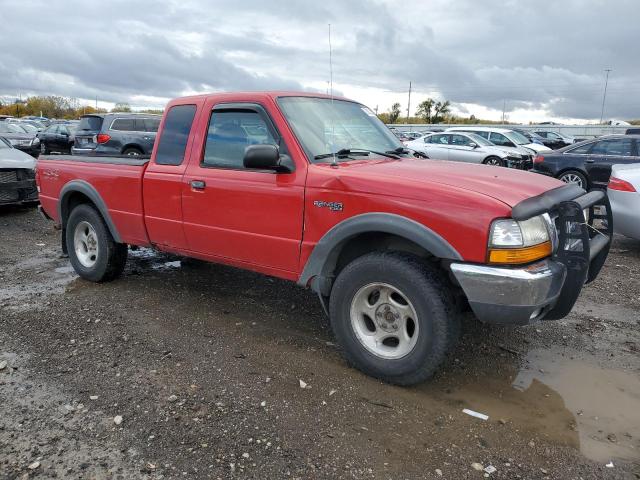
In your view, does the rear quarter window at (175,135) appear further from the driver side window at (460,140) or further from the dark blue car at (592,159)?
the driver side window at (460,140)

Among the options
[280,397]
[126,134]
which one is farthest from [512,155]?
[280,397]

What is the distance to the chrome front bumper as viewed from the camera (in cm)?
291

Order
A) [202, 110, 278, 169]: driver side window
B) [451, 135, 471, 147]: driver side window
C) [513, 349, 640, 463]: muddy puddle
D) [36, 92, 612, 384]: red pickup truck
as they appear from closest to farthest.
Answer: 1. [513, 349, 640, 463]: muddy puddle
2. [36, 92, 612, 384]: red pickup truck
3. [202, 110, 278, 169]: driver side window
4. [451, 135, 471, 147]: driver side window

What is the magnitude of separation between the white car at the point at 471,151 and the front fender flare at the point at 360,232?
12.6m

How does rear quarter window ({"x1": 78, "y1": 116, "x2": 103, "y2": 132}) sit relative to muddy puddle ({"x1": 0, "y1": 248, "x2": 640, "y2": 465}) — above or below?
above

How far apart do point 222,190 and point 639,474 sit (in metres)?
3.24

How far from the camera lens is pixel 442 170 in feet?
12.0

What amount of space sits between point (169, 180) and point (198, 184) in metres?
0.41

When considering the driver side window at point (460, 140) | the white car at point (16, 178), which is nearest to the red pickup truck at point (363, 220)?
the white car at point (16, 178)

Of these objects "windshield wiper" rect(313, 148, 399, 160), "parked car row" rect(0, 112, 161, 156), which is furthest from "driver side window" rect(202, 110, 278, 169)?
"parked car row" rect(0, 112, 161, 156)

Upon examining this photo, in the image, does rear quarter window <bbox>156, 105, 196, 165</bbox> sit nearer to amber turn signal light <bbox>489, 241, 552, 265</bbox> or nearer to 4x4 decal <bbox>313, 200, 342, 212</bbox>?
4x4 decal <bbox>313, 200, 342, 212</bbox>

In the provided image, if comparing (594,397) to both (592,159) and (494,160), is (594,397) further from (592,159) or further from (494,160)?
(494,160)

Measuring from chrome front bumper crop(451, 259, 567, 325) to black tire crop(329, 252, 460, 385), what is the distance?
0.20 metres

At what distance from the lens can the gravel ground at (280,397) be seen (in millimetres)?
2719
